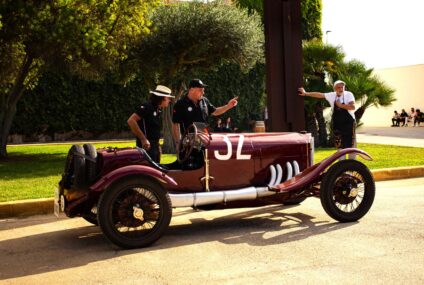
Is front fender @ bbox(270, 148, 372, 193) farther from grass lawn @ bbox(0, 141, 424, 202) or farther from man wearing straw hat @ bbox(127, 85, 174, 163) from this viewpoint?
grass lawn @ bbox(0, 141, 424, 202)

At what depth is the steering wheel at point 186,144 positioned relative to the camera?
19.3 ft

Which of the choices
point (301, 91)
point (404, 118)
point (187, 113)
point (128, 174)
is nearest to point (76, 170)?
point (128, 174)

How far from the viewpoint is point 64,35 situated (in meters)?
12.8

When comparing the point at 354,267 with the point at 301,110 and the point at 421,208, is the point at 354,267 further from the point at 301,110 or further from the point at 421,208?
the point at 301,110

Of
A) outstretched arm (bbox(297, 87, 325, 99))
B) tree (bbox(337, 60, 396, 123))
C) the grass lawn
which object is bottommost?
the grass lawn

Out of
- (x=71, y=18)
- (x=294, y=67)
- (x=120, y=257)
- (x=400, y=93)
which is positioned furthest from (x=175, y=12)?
(x=400, y=93)

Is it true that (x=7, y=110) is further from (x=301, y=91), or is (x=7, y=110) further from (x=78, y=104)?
(x=301, y=91)

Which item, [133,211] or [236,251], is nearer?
[236,251]

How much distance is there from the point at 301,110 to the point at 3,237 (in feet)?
15.4

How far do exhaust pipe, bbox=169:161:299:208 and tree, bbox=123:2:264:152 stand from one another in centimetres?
923

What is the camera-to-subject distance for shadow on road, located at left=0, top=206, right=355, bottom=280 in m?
4.89

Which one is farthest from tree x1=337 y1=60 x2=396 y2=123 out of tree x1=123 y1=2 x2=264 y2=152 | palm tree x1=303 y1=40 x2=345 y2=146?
tree x1=123 y1=2 x2=264 y2=152

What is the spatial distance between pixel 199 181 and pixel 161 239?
2.40 ft

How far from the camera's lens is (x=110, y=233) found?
515cm
